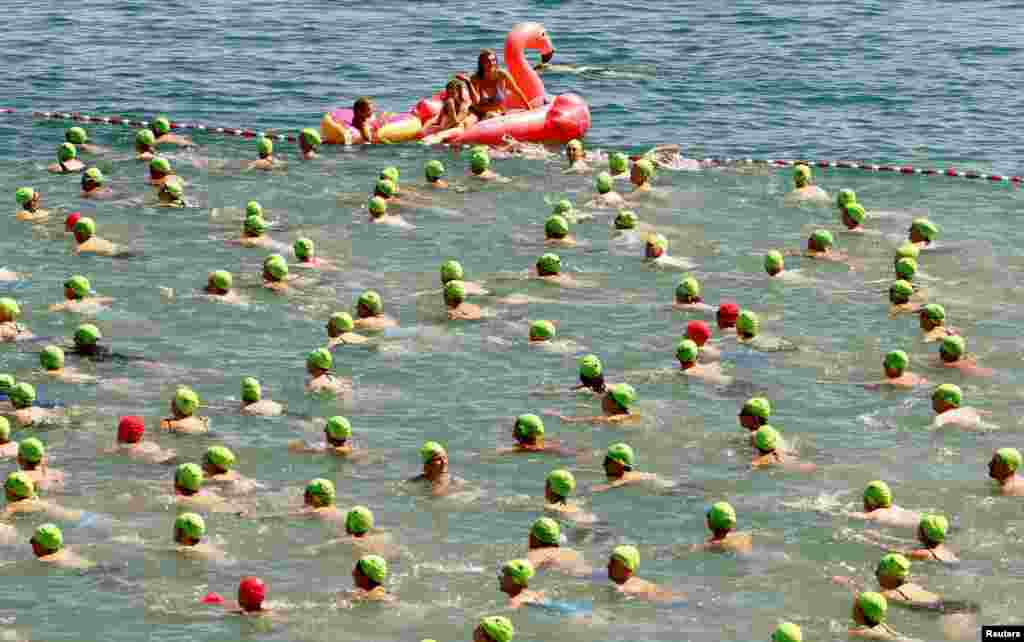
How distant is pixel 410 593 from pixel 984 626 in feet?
21.5

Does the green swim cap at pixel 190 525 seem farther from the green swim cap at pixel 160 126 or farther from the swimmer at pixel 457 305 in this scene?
the green swim cap at pixel 160 126

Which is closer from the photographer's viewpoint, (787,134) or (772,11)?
(787,134)

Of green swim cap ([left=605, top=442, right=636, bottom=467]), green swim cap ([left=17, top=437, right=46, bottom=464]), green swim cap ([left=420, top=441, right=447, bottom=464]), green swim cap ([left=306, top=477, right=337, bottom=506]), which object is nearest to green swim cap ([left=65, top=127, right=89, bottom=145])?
green swim cap ([left=17, top=437, right=46, bottom=464])

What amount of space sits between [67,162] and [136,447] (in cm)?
1576

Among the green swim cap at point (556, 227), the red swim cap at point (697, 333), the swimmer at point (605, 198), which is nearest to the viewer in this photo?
the red swim cap at point (697, 333)

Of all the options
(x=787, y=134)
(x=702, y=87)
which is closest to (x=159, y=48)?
(x=702, y=87)

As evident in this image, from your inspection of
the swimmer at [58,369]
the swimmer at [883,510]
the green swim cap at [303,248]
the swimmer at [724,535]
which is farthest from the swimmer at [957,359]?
the swimmer at [58,369]

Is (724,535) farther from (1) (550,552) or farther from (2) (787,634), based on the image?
(2) (787,634)

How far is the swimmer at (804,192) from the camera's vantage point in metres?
39.2

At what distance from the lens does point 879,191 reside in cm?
4019

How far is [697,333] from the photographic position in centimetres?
3014

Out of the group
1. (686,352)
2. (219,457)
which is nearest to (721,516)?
(686,352)

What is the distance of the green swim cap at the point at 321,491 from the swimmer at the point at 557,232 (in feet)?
39.5

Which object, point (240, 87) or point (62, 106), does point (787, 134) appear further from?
point (62, 106)
